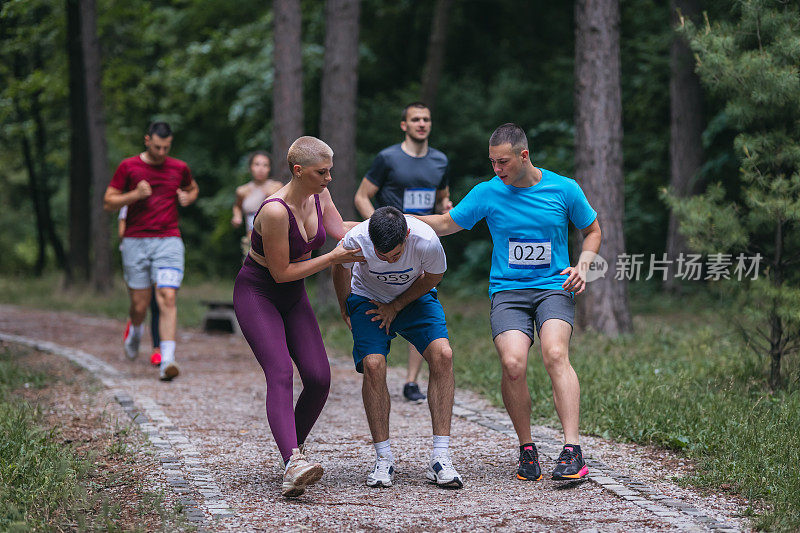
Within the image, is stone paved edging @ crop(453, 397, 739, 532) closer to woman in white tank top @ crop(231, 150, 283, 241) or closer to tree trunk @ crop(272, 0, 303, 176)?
woman in white tank top @ crop(231, 150, 283, 241)

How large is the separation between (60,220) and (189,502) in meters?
34.4

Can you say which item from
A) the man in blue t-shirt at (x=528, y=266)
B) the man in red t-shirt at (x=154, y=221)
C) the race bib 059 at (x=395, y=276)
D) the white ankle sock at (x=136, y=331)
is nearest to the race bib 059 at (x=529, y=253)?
the man in blue t-shirt at (x=528, y=266)

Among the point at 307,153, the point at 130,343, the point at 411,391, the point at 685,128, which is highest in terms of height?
the point at 685,128

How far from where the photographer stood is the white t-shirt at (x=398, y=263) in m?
5.05

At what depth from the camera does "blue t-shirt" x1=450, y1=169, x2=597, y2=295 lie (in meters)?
5.46

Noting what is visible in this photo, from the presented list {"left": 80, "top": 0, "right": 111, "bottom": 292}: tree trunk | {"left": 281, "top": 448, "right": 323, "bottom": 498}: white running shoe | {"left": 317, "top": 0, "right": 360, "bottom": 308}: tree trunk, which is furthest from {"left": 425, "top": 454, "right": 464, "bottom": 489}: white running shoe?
{"left": 80, "top": 0, "right": 111, "bottom": 292}: tree trunk

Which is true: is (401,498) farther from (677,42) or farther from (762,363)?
(677,42)

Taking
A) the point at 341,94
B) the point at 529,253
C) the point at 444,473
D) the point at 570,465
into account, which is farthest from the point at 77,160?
the point at 570,465

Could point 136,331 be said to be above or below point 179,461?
above

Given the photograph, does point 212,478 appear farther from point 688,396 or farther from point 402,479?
point 688,396

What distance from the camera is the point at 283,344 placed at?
520 cm

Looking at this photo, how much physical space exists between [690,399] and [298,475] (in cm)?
360

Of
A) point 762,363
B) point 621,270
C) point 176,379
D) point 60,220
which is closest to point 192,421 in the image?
point 176,379

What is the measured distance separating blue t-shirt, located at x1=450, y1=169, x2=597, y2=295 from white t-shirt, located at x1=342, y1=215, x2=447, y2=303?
18.4 inches
